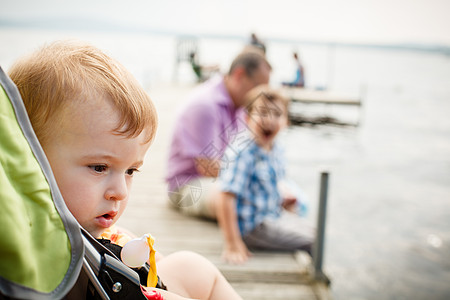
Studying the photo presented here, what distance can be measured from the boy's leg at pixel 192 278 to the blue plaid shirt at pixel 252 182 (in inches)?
61.5

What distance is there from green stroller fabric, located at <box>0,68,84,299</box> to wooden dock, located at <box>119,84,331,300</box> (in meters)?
1.96

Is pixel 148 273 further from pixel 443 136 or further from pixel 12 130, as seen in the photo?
pixel 443 136

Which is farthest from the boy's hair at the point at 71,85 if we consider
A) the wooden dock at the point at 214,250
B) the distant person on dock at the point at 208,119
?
the distant person on dock at the point at 208,119

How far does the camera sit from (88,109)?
3.00 feet

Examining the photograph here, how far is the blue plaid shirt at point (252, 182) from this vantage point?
9.61ft

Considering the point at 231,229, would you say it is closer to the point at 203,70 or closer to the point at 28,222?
the point at 28,222

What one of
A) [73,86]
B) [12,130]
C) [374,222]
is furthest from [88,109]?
[374,222]

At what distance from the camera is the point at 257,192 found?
121 inches

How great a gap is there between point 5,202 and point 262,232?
8.50ft

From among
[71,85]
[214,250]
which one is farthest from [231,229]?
[71,85]

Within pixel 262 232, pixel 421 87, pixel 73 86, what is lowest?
pixel 421 87

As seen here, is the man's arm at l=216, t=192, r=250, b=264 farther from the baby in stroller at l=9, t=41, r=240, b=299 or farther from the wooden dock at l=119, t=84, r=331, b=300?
the baby in stroller at l=9, t=41, r=240, b=299

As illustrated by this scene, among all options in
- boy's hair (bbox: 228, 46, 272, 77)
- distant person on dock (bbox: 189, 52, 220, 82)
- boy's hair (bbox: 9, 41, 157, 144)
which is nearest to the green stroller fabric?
boy's hair (bbox: 9, 41, 157, 144)

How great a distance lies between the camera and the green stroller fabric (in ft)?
2.08
